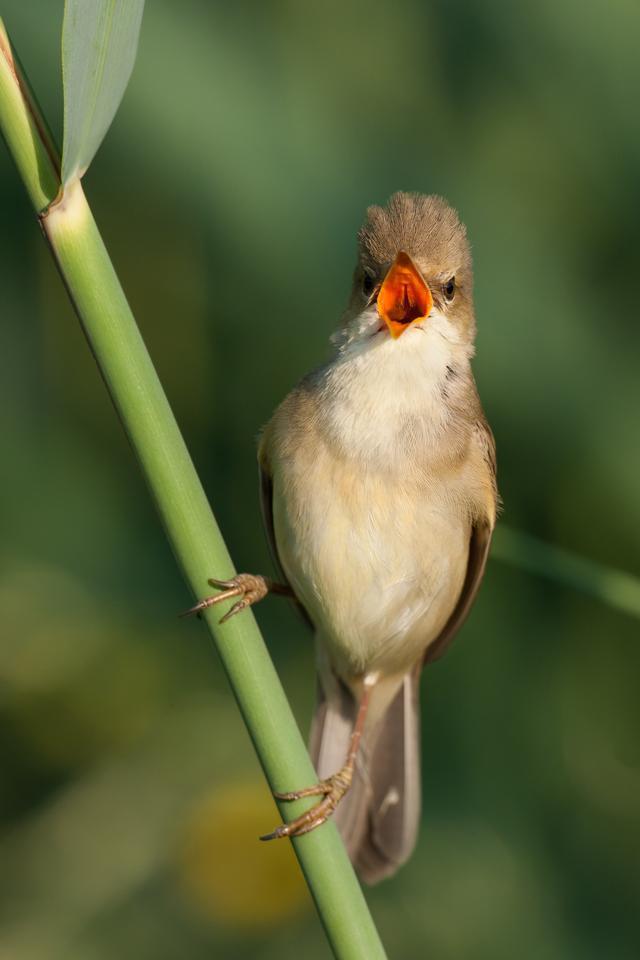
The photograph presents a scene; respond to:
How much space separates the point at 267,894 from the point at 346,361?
1411 millimetres

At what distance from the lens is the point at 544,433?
2.86 m

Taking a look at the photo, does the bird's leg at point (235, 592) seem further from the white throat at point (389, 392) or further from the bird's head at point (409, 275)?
the bird's head at point (409, 275)

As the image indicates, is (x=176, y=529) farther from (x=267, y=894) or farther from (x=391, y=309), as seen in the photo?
(x=267, y=894)

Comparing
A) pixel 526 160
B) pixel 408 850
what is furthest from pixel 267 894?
pixel 526 160

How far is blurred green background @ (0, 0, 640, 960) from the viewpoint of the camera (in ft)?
9.01

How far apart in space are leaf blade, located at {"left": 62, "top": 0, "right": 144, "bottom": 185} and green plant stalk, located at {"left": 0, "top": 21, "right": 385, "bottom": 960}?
2.0 inches

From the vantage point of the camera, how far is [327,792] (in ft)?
6.48

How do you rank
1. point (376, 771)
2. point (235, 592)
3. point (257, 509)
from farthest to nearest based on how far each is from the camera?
point (257, 509)
point (376, 771)
point (235, 592)

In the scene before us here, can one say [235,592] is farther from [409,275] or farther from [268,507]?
[268,507]

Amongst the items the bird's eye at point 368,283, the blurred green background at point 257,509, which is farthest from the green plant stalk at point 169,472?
the blurred green background at point 257,509

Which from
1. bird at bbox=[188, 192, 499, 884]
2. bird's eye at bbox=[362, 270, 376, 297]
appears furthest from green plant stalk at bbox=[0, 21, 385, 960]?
bird's eye at bbox=[362, 270, 376, 297]

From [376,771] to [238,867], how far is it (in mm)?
428

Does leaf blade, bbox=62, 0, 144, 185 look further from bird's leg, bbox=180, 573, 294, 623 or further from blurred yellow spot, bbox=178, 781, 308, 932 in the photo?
blurred yellow spot, bbox=178, 781, 308, 932

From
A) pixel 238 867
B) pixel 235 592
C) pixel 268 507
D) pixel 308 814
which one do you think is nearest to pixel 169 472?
pixel 235 592
